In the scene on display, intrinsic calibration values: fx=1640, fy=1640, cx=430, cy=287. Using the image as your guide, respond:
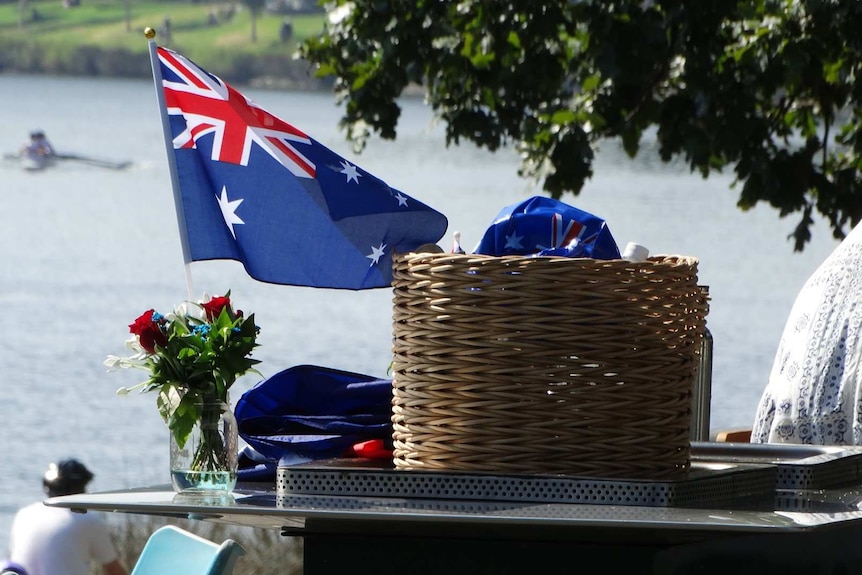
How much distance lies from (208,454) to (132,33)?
48162mm

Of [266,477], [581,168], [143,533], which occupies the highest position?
[581,168]

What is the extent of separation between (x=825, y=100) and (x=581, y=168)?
1.37 meters

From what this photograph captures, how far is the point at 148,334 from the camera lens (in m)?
2.50

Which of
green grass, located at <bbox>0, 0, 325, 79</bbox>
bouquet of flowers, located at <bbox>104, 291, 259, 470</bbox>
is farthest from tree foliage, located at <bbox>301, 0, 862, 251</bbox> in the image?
green grass, located at <bbox>0, 0, 325, 79</bbox>

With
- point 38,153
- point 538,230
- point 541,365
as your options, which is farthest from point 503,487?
point 38,153

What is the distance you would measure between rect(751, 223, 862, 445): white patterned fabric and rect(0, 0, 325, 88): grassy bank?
127 ft

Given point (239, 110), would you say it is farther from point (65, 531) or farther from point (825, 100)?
point (825, 100)

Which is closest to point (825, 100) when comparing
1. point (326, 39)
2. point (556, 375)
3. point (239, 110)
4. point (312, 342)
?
point (326, 39)

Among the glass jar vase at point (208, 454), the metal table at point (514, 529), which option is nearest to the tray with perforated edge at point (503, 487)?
the metal table at point (514, 529)

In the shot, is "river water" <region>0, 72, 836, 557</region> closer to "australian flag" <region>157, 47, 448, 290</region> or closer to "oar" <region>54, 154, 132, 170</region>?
"oar" <region>54, 154, 132, 170</region>

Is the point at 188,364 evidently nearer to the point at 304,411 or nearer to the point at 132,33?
the point at 304,411

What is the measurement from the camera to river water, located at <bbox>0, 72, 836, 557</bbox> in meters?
20.5

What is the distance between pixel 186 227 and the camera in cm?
308

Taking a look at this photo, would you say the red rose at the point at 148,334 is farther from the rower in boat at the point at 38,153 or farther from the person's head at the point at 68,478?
the rower in boat at the point at 38,153
